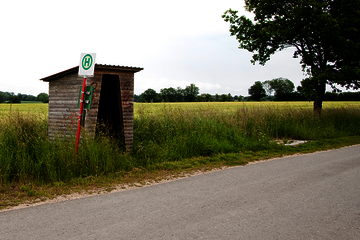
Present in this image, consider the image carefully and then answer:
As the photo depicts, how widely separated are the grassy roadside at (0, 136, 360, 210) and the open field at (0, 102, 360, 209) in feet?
0.05

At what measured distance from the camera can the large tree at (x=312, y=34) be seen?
15.8 m

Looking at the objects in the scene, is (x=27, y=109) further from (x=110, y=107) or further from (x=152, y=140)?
(x=152, y=140)

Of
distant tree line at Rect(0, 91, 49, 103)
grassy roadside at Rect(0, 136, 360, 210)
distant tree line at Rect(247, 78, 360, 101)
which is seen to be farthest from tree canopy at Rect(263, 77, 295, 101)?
grassy roadside at Rect(0, 136, 360, 210)

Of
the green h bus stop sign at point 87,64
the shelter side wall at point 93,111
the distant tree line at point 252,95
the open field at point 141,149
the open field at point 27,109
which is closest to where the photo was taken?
the open field at point 141,149

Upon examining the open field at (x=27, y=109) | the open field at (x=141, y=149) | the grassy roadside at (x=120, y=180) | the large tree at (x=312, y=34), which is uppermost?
the large tree at (x=312, y=34)

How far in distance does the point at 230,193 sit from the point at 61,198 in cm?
309

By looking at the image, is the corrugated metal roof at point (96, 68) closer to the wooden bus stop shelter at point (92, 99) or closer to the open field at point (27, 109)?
the wooden bus stop shelter at point (92, 99)

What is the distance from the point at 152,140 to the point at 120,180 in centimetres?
379

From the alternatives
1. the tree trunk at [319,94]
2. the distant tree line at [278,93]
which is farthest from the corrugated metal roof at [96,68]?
the distant tree line at [278,93]

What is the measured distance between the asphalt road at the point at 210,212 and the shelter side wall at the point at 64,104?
147 inches

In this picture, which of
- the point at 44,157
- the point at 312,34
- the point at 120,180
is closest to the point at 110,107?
the point at 44,157

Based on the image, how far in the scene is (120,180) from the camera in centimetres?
604

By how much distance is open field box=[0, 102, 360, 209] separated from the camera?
18.9ft

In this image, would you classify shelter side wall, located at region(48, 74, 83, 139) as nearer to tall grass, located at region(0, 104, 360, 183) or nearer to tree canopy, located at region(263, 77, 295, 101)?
tall grass, located at region(0, 104, 360, 183)
